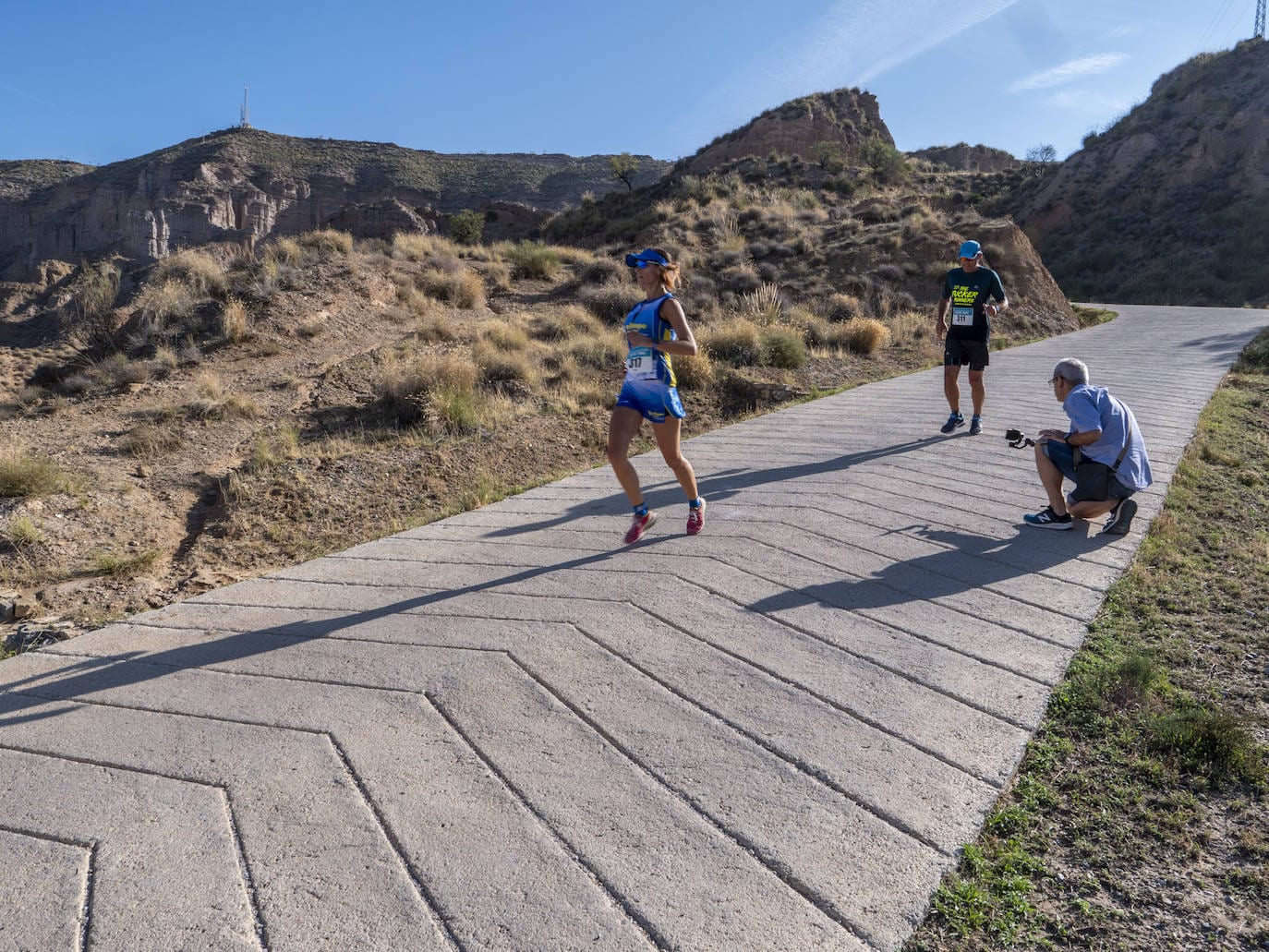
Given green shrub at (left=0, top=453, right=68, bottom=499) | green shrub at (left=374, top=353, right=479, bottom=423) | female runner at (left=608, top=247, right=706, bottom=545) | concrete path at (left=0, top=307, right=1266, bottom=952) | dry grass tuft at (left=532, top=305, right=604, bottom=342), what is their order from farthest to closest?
dry grass tuft at (left=532, top=305, right=604, bottom=342) < green shrub at (left=374, top=353, right=479, bottom=423) < green shrub at (left=0, top=453, right=68, bottom=499) < female runner at (left=608, top=247, right=706, bottom=545) < concrete path at (left=0, top=307, right=1266, bottom=952)

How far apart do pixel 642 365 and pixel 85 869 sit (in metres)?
3.51

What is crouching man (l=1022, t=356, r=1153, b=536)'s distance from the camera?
5059 mm

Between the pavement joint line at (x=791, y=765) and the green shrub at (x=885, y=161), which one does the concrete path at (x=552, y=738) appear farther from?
the green shrub at (x=885, y=161)

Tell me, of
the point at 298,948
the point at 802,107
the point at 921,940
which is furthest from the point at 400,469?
the point at 802,107

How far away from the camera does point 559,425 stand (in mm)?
9422

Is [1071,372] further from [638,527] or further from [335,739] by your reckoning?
[335,739]

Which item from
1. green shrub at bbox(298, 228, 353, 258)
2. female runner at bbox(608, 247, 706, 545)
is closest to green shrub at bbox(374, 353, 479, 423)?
female runner at bbox(608, 247, 706, 545)

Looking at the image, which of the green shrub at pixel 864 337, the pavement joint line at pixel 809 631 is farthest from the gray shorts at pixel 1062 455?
the green shrub at pixel 864 337

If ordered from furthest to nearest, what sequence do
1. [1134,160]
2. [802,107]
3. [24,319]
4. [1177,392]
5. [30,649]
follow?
[802,107], [1134,160], [24,319], [1177,392], [30,649]

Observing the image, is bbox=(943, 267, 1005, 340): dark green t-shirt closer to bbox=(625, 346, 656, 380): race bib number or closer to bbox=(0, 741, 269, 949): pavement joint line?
bbox=(625, 346, 656, 380): race bib number

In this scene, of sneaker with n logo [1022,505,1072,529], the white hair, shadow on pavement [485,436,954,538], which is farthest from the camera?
shadow on pavement [485,436,954,538]

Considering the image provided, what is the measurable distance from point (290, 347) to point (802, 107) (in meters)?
41.4

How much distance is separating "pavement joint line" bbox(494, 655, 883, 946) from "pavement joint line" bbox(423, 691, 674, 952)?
0.39m

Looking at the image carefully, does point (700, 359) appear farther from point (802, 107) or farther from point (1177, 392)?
point (802, 107)
